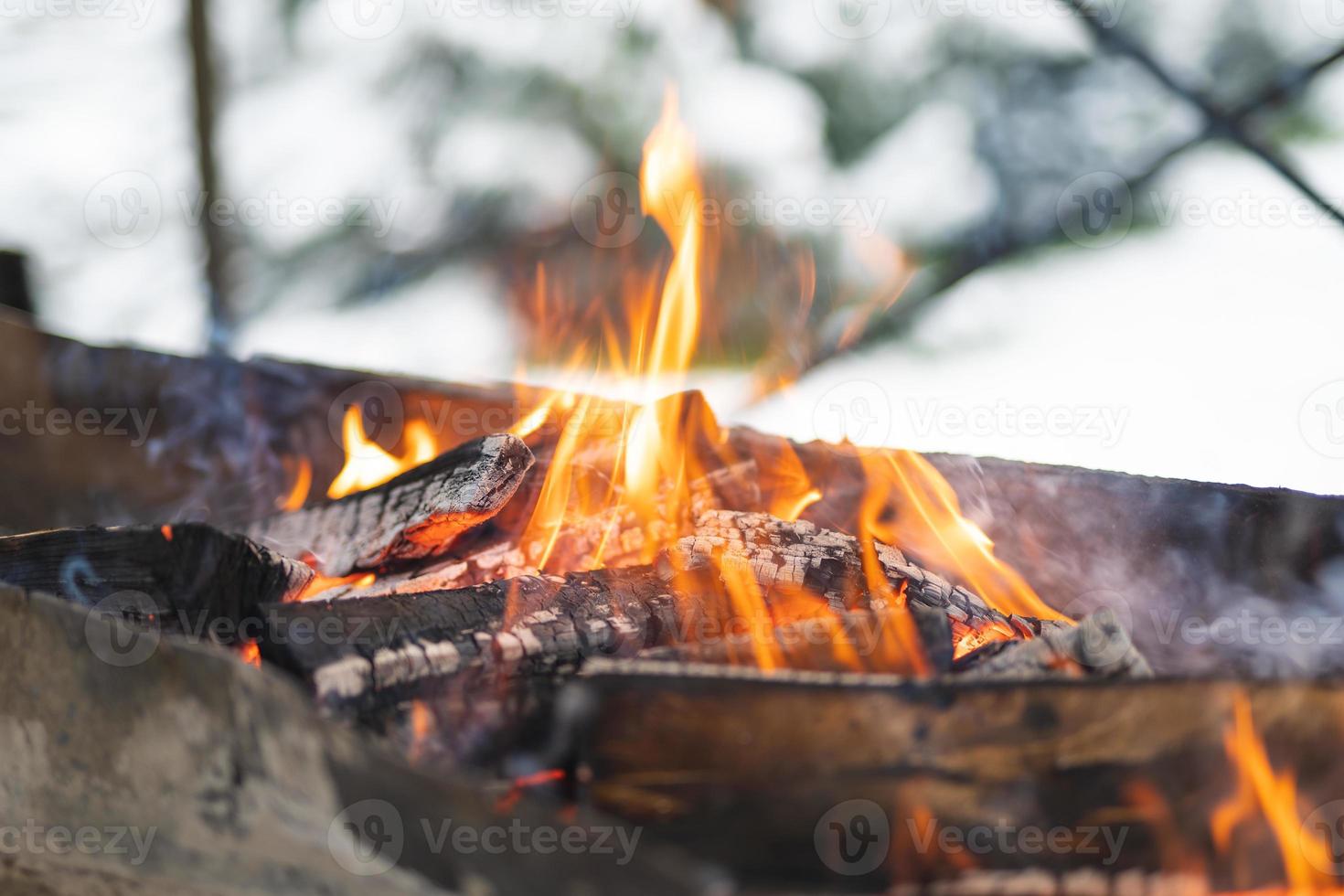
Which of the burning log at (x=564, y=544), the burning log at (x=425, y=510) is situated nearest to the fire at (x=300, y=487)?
the burning log at (x=425, y=510)

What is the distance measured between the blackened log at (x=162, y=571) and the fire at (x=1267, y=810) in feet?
4.35

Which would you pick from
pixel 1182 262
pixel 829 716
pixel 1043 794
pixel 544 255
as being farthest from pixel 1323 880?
pixel 544 255

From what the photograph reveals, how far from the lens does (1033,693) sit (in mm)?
1115

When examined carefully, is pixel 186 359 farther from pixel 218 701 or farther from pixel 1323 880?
pixel 1323 880

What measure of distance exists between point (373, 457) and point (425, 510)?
640 millimetres

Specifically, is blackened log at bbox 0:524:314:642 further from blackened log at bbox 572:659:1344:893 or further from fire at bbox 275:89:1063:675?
blackened log at bbox 572:659:1344:893

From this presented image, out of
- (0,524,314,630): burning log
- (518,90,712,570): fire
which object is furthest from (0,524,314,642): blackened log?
(518,90,712,570): fire

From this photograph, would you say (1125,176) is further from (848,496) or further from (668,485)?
(668,485)

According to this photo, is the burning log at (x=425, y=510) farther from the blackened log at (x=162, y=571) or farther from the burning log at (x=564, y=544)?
the blackened log at (x=162, y=571)

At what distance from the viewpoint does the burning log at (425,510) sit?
1.91 metres

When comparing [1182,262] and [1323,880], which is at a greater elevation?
[1182,262]

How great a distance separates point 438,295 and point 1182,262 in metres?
2.35

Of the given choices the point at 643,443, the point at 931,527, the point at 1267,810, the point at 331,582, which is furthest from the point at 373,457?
the point at 1267,810

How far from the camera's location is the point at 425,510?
1.92 meters
